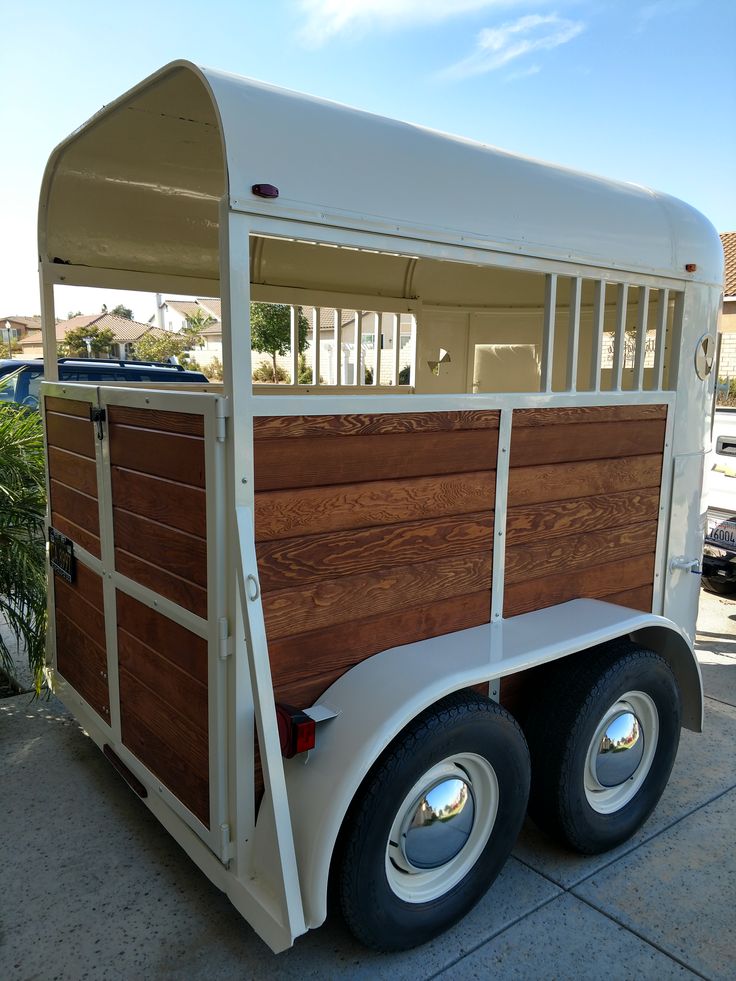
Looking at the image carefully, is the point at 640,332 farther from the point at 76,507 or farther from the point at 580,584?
the point at 76,507

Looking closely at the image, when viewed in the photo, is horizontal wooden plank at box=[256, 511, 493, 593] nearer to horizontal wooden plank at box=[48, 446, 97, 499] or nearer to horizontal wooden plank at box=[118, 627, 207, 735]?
horizontal wooden plank at box=[118, 627, 207, 735]

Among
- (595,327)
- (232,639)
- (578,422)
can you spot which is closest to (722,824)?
(578,422)

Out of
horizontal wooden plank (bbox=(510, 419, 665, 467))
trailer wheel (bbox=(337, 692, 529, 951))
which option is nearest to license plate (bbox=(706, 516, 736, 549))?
horizontal wooden plank (bbox=(510, 419, 665, 467))

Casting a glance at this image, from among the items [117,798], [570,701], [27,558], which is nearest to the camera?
[570,701]

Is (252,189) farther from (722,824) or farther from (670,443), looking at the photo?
(722,824)

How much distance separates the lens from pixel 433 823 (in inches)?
89.9

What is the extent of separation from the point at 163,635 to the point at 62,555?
1.09m

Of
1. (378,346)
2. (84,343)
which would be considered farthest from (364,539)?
(84,343)

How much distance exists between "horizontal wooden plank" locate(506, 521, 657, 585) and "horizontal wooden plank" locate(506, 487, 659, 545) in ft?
0.10

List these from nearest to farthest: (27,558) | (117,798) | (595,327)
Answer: (595,327) → (117,798) → (27,558)

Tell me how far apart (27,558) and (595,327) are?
114 inches

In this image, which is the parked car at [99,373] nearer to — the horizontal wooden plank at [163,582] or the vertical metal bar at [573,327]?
the horizontal wooden plank at [163,582]

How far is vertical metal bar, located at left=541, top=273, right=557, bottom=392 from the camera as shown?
2652 mm

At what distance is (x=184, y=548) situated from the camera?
2205 millimetres
